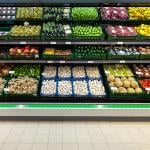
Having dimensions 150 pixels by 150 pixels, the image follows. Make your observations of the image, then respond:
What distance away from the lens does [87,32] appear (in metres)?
5.66

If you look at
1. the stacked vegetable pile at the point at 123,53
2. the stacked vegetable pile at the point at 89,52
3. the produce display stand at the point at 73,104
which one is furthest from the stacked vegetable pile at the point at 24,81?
the stacked vegetable pile at the point at 123,53

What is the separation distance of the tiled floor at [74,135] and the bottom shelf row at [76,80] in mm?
513

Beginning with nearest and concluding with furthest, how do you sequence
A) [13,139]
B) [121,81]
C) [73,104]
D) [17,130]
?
[13,139] → [17,130] → [73,104] → [121,81]

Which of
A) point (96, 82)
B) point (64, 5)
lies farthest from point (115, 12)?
point (96, 82)

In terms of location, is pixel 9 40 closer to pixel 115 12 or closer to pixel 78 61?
pixel 78 61

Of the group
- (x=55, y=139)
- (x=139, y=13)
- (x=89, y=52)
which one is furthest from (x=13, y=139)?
(x=139, y=13)

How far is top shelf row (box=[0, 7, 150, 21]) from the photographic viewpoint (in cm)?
591

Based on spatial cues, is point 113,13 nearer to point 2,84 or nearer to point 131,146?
point 2,84

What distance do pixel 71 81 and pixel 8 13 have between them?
1847mm

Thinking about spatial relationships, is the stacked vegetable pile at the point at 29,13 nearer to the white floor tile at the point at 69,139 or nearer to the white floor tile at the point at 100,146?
the white floor tile at the point at 69,139

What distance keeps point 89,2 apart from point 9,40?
5.84 feet

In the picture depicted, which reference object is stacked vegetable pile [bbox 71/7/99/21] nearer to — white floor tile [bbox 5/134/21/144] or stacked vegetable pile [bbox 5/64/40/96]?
stacked vegetable pile [bbox 5/64/40/96]

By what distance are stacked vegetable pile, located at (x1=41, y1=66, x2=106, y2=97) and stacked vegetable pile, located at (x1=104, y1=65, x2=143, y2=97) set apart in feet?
0.58

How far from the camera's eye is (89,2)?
20.2 feet
